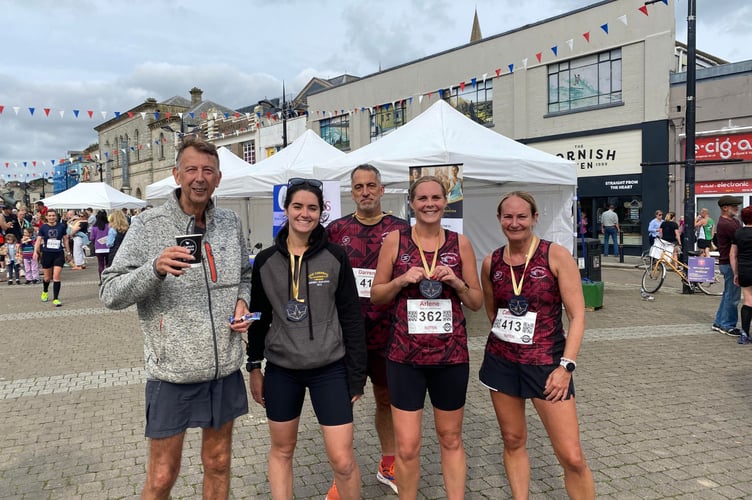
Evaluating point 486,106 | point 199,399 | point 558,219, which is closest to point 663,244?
point 558,219

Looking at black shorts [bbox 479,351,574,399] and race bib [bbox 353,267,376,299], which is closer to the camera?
black shorts [bbox 479,351,574,399]

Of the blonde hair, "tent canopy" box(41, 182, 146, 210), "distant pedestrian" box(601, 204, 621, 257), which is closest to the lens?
the blonde hair

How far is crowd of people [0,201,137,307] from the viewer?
396 inches

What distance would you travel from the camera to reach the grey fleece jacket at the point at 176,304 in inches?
89.6

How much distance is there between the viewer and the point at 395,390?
8.76 ft

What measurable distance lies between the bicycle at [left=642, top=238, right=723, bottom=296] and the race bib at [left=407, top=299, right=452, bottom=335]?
920cm

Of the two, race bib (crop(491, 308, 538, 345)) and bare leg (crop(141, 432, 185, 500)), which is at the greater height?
race bib (crop(491, 308, 538, 345))

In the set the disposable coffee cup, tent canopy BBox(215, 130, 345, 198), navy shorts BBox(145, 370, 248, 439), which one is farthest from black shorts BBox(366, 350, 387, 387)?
tent canopy BBox(215, 130, 345, 198)

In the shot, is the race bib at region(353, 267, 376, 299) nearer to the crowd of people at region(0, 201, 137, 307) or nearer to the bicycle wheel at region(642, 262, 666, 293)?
the crowd of people at region(0, 201, 137, 307)

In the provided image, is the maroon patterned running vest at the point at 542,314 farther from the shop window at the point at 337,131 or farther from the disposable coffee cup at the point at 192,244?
the shop window at the point at 337,131

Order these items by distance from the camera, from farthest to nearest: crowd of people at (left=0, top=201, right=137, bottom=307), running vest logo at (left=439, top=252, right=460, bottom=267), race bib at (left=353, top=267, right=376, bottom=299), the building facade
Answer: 1. the building facade
2. crowd of people at (left=0, top=201, right=137, bottom=307)
3. race bib at (left=353, top=267, right=376, bottom=299)
4. running vest logo at (left=439, top=252, right=460, bottom=267)

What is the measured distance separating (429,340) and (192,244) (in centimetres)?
120

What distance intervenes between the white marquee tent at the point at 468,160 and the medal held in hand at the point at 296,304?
210 inches

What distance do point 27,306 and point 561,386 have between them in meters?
10.9
